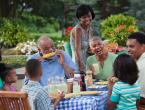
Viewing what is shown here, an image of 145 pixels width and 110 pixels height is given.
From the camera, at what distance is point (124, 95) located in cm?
431

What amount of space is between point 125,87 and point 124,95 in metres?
0.07

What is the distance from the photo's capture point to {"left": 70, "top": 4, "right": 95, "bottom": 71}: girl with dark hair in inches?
262

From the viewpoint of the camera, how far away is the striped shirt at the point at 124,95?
432 cm

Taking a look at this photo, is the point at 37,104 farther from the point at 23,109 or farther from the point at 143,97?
the point at 143,97

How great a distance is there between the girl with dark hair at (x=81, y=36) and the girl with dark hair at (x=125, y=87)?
2245 millimetres

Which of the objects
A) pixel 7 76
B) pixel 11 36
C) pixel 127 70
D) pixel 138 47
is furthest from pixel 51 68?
pixel 11 36

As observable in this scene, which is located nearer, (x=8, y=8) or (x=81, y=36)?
(x=81, y=36)

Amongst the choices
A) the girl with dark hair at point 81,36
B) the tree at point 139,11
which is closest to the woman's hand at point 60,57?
the girl with dark hair at point 81,36

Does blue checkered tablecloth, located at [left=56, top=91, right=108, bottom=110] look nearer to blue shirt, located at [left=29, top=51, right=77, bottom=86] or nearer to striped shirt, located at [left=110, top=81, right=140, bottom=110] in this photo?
striped shirt, located at [left=110, top=81, right=140, bottom=110]

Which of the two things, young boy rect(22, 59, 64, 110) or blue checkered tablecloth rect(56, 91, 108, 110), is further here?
blue checkered tablecloth rect(56, 91, 108, 110)

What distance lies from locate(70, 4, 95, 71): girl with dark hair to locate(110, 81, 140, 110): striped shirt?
2259mm

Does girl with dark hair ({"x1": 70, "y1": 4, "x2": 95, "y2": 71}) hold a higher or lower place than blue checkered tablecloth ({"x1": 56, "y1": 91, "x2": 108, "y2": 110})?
higher

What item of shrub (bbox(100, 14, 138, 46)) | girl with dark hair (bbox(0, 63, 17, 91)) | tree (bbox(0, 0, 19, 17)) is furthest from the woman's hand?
tree (bbox(0, 0, 19, 17))

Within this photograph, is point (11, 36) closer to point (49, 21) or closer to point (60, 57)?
point (60, 57)
